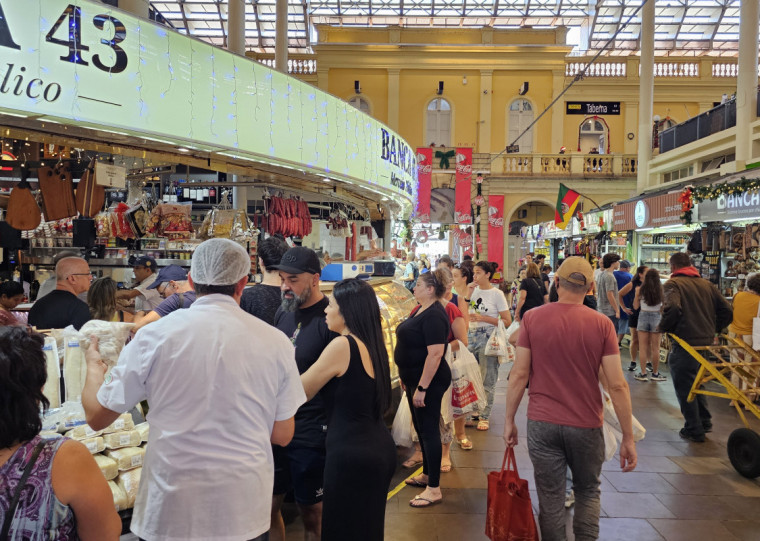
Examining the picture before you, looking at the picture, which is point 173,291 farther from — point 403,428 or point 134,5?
point 134,5

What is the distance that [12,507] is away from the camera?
1426 millimetres

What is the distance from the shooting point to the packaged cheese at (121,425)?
2896mm

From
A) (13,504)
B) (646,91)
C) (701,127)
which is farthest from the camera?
(646,91)

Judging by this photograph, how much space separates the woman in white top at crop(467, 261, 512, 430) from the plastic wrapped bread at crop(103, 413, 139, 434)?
4125mm

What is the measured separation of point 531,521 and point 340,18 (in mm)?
31344

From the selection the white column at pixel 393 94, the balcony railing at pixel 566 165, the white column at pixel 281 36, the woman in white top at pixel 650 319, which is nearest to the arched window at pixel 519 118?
the balcony railing at pixel 566 165

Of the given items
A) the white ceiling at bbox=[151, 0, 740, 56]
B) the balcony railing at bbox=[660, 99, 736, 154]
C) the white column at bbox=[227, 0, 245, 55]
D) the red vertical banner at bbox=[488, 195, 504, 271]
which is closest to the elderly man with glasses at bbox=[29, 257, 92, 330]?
the white column at bbox=[227, 0, 245, 55]

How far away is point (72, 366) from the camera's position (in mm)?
2994

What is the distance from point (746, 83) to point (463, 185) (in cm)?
730

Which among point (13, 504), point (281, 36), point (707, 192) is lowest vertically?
point (13, 504)

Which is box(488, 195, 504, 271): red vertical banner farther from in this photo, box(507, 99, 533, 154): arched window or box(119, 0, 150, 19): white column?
box(119, 0, 150, 19): white column

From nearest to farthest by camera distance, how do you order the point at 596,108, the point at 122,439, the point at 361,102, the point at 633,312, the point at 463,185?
the point at 122,439 → the point at 633,312 → the point at 463,185 → the point at 596,108 → the point at 361,102

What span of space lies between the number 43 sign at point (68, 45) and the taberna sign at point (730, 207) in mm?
7592

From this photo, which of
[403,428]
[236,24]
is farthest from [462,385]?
[236,24]
